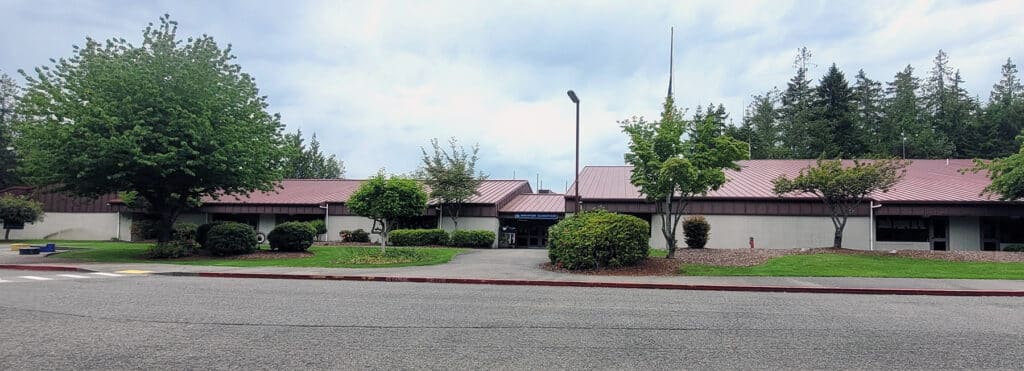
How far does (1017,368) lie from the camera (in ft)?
18.7

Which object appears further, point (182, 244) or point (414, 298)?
point (182, 244)

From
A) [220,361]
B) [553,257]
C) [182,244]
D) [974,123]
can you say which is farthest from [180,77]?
[974,123]

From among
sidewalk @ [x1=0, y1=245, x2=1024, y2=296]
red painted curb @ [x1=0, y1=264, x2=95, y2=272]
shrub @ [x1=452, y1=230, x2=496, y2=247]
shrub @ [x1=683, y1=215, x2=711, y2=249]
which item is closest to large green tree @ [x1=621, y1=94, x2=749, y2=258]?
sidewalk @ [x1=0, y1=245, x2=1024, y2=296]

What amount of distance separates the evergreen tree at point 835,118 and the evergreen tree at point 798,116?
28.0 inches

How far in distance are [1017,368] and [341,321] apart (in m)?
7.62

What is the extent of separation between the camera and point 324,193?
37.0 metres

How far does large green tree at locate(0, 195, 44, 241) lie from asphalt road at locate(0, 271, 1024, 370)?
31.5 metres

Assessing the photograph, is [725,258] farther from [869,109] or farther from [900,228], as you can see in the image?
[869,109]

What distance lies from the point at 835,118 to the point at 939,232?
81.4 ft

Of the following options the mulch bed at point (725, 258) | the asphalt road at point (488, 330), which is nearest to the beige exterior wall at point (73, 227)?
the asphalt road at point (488, 330)

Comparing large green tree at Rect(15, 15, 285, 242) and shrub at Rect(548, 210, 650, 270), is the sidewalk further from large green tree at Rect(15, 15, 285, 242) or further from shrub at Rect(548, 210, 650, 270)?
large green tree at Rect(15, 15, 285, 242)

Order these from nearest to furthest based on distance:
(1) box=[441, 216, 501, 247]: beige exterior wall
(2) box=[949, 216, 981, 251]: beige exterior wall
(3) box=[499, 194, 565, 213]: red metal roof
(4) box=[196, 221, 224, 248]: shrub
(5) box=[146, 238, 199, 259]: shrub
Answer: (5) box=[146, 238, 199, 259]: shrub → (4) box=[196, 221, 224, 248]: shrub → (2) box=[949, 216, 981, 251]: beige exterior wall → (1) box=[441, 216, 501, 247]: beige exterior wall → (3) box=[499, 194, 565, 213]: red metal roof

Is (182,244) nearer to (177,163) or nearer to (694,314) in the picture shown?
(177,163)

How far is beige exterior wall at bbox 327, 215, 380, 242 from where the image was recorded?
3319 cm
